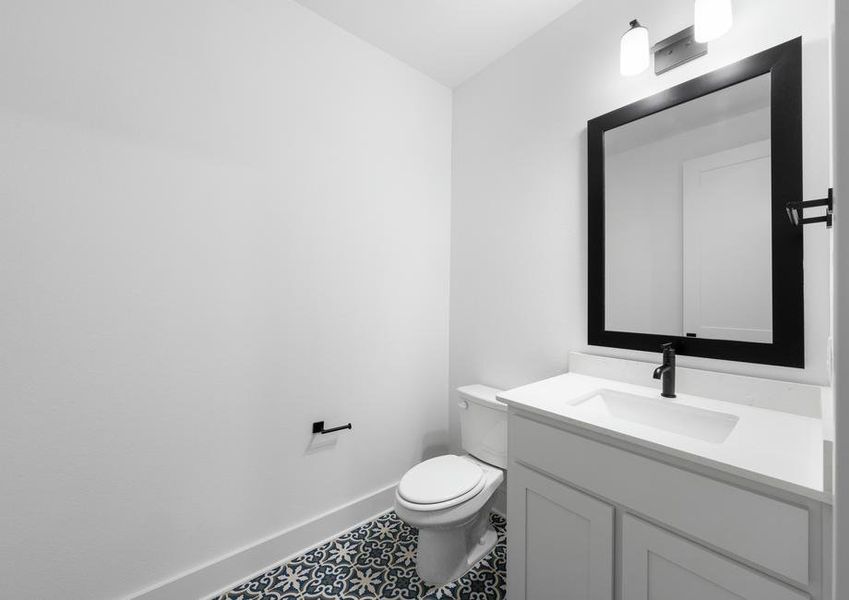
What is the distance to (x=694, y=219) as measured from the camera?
1327mm

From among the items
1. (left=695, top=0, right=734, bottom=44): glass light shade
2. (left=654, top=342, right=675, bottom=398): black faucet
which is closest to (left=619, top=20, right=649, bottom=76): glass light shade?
(left=695, top=0, right=734, bottom=44): glass light shade

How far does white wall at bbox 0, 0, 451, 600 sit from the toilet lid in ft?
1.44

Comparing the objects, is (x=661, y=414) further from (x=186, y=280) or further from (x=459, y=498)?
(x=186, y=280)

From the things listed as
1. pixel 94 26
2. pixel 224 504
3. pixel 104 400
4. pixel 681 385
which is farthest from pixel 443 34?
pixel 224 504

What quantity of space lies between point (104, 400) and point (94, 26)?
125 centimetres

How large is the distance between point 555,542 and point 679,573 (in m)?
0.35

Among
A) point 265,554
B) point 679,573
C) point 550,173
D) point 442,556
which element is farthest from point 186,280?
point 679,573

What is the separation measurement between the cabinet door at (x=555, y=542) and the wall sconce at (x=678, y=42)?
1.50m

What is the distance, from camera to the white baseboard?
1.38 metres

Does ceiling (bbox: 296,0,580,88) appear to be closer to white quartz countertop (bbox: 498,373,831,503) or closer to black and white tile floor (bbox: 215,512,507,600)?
white quartz countertop (bbox: 498,373,831,503)

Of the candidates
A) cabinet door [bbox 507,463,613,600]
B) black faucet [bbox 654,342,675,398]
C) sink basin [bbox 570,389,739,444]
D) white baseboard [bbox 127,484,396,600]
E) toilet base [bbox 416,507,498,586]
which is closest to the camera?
cabinet door [bbox 507,463,613,600]

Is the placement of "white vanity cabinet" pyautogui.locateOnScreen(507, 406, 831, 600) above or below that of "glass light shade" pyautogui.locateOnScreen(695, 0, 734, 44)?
below

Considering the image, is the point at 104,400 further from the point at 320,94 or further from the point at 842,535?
the point at 842,535

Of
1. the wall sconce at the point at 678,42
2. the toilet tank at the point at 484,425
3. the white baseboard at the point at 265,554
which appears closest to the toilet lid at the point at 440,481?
the toilet tank at the point at 484,425
